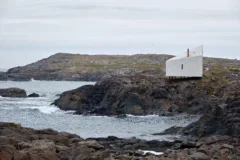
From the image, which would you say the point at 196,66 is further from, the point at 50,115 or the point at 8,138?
the point at 8,138

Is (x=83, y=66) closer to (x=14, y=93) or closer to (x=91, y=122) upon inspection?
(x=14, y=93)

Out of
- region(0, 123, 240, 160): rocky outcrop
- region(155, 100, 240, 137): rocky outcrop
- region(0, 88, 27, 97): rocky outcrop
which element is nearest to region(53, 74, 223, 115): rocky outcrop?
region(155, 100, 240, 137): rocky outcrop

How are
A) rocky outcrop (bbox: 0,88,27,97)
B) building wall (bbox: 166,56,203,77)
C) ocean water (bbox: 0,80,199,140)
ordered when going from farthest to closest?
rocky outcrop (bbox: 0,88,27,97)
building wall (bbox: 166,56,203,77)
ocean water (bbox: 0,80,199,140)

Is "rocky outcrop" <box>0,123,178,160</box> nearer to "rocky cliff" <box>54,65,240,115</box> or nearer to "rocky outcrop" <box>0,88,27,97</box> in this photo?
"rocky cliff" <box>54,65,240,115</box>

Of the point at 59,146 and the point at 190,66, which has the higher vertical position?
the point at 190,66

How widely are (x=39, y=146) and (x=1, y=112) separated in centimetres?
3669

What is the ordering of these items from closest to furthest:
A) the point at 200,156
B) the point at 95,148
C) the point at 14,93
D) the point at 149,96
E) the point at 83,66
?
1. the point at 200,156
2. the point at 95,148
3. the point at 149,96
4. the point at 14,93
5. the point at 83,66

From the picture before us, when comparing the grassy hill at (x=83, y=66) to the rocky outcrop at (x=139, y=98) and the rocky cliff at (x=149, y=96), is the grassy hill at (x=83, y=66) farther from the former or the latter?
the rocky outcrop at (x=139, y=98)

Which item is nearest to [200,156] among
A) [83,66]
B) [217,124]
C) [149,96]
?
[217,124]

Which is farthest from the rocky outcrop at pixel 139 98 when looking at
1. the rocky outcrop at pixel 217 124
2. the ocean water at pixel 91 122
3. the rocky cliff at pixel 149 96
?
the rocky outcrop at pixel 217 124

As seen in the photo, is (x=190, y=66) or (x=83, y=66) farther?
(x=83, y=66)

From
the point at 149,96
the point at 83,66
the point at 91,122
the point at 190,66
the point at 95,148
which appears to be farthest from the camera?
the point at 83,66

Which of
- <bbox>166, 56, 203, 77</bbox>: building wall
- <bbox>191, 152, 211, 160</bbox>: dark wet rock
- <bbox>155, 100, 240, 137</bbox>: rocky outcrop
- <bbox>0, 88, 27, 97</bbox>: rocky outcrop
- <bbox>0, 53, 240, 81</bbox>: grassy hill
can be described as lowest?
<bbox>191, 152, 211, 160</bbox>: dark wet rock

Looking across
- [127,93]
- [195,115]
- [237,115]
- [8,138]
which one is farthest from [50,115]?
[8,138]
